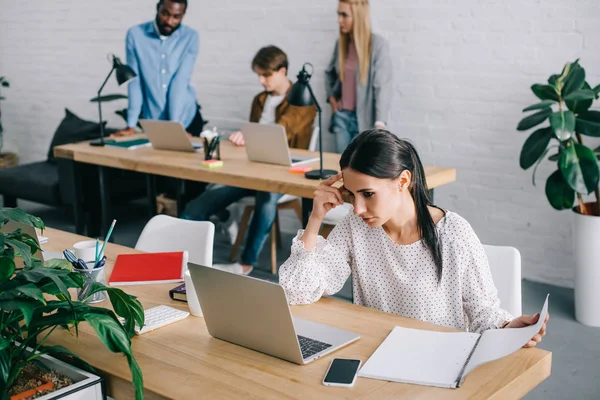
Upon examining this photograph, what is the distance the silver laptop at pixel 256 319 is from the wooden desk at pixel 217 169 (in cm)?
159

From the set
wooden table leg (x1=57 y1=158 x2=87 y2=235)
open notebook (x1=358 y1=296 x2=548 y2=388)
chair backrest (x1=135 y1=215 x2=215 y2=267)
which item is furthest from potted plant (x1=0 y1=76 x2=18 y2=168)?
open notebook (x1=358 y1=296 x2=548 y2=388)

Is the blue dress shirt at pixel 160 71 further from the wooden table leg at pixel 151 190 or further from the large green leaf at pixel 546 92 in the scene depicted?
the large green leaf at pixel 546 92

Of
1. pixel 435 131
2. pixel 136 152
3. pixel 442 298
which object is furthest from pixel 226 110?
pixel 442 298

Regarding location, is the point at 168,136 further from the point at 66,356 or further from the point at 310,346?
the point at 310,346

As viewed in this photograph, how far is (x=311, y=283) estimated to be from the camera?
1.96 metres

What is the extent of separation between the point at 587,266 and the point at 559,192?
1.20 feet

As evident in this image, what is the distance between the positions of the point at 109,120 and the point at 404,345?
4.96 metres

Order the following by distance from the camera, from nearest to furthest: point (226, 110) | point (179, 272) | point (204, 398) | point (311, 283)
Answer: point (204, 398), point (311, 283), point (179, 272), point (226, 110)

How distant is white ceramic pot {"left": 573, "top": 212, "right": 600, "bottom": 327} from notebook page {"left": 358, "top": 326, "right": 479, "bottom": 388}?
1969 mm

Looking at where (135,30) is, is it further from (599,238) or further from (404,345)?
(404,345)

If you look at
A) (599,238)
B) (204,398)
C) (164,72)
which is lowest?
(599,238)

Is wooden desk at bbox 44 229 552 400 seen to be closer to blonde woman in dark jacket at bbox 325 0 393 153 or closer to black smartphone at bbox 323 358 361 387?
black smartphone at bbox 323 358 361 387

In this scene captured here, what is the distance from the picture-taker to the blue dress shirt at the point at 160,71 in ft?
16.4

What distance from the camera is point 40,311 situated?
60.3 inches
